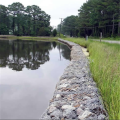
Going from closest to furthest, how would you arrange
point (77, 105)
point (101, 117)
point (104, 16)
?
point (101, 117)
point (77, 105)
point (104, 16)

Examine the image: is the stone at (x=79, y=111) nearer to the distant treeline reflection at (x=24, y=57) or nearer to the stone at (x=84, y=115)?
the stone at (x=84, y=115)

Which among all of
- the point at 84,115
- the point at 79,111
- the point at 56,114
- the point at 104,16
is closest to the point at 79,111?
the point at 79,111

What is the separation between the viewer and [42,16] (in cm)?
4903

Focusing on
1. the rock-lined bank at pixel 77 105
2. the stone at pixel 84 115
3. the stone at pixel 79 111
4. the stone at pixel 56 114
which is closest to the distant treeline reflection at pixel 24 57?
the rock-lined bank at pixel 77 105

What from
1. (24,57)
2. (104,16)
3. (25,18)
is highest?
(25,18)

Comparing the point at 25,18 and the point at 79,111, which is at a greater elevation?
the point at 25,18

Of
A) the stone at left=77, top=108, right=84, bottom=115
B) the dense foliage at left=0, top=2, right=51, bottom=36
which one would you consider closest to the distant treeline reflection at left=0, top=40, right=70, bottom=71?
the stone at left=77, top=108, right=84, bottom=115

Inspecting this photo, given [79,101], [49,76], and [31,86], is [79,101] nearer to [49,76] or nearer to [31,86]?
[31,86]

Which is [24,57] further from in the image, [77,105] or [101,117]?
[101,117]

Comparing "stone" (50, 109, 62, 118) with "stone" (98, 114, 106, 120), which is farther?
"stone" (50, 109, 62, 118)

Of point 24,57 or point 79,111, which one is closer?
point 79,111

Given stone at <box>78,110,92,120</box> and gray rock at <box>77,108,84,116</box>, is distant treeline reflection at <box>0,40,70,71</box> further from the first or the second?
stone at <box>78,110,92,120</box>

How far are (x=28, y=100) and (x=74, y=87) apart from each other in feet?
3.68

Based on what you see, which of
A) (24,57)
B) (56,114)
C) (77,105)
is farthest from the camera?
(24,57)
